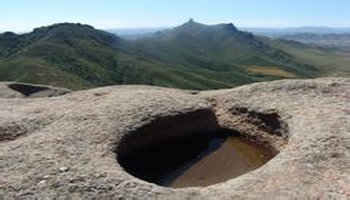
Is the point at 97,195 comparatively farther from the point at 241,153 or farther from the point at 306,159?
the point at 241,153

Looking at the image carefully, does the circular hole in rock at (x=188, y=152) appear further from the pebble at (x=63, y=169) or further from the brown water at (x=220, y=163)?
the pebble at (x=63, y=169)

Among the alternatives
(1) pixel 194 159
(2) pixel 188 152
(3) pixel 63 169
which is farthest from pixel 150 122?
(3) pixel 63 169

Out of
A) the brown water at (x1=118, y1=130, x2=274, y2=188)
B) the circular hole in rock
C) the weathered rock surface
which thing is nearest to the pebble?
the weathered rock surface

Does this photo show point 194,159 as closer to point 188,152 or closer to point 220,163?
point 188,152

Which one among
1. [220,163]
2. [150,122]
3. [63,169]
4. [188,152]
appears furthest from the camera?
[188,152]

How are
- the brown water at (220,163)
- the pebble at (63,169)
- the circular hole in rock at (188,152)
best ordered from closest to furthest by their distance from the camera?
the pebble at (63,169), the brown water at (220,163), the circular hole in rock at (188,152)

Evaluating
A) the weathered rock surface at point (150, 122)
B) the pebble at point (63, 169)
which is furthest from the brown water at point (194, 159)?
the pebble at point (63, 169)
